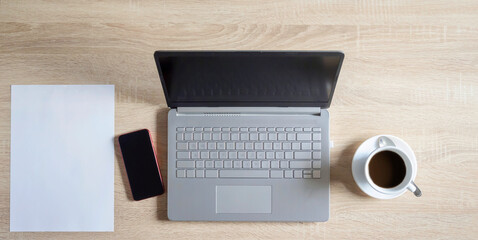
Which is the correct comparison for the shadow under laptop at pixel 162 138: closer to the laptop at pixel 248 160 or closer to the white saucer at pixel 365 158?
the laptop at pixel 248 160

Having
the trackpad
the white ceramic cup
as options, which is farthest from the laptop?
the white ceramic cup

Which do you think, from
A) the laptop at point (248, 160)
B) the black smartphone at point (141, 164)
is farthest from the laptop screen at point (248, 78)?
the black smartphone at point (141, 164)

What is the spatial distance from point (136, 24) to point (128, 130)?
225 millimetres

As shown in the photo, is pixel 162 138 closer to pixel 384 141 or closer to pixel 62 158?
pixel 62 158

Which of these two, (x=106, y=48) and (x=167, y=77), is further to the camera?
(x=106, y=48)

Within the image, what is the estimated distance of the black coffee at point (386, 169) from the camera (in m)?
0.71

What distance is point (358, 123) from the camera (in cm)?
78

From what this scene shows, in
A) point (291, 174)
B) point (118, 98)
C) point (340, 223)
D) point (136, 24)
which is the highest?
point (136, 24)

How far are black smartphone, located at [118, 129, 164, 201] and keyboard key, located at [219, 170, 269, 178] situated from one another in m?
0.13

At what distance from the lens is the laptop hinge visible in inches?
29.6

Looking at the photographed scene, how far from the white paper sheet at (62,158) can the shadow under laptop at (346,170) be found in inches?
18.3

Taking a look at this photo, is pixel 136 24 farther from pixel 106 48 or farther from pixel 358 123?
pixel 358 123

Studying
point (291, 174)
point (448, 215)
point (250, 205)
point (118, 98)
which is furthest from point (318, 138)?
point (118, 98)

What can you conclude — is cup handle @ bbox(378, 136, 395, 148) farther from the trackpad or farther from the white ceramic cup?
the trackpad
